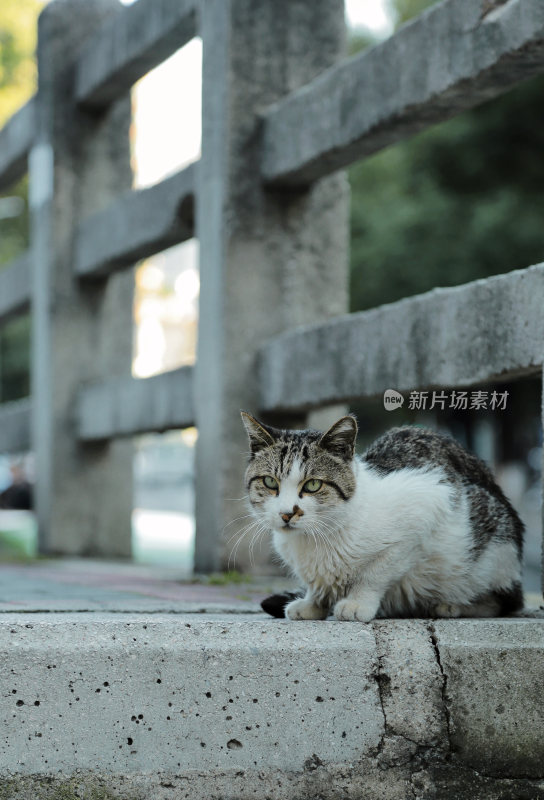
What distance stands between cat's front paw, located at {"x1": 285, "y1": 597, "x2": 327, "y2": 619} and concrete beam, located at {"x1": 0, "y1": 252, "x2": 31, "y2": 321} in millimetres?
6258

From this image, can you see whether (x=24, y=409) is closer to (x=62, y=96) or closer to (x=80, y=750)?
(x=62, y=96)

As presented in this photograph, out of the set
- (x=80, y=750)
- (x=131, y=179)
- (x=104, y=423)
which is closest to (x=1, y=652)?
(x=80, y=750)

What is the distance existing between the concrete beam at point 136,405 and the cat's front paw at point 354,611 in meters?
3.07

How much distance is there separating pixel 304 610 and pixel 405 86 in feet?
8.61

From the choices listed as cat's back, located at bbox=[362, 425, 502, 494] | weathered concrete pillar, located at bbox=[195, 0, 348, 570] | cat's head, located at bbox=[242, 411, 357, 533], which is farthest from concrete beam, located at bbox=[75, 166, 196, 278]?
cat's head, located at bbox=[242, 411, 357, 533]

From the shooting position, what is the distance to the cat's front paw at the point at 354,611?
322 centimetres

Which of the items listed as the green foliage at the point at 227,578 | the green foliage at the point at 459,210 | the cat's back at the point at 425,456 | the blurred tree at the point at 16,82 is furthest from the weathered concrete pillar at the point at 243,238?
the blurred tree at the point at 16,82

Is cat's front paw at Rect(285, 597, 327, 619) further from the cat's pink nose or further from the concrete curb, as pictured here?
the cat's pink nose

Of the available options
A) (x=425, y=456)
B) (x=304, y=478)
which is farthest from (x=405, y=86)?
(x=304, y=478)

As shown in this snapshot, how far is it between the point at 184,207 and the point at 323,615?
3.75 m

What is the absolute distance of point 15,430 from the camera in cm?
952

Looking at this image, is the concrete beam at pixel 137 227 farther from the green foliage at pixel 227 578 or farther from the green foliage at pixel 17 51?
the green foliage at pixel 17 51

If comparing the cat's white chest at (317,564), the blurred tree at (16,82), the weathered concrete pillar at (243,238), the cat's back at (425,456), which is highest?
the blurred tree at (16,82)

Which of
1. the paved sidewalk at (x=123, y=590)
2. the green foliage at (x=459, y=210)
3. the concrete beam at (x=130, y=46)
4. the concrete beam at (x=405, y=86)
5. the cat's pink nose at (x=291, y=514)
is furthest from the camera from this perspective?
the green foliage at (x=459, y=210)
